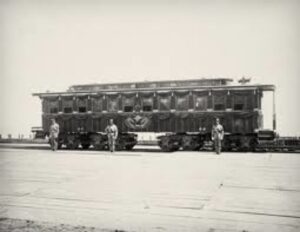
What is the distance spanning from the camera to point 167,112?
21891mm

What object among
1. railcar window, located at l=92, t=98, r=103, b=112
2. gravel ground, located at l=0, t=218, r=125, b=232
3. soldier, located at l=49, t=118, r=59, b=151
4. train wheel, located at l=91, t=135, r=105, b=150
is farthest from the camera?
railcar window, located at l=92, t=98, r=103, b=112

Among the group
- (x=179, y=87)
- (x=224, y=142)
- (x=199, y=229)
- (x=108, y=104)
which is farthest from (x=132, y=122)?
(x=199, y=229)

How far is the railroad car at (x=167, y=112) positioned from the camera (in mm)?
20672

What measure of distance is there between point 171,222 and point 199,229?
Result: 59 centimetres

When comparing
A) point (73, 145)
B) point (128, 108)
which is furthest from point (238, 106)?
point (73, 145)

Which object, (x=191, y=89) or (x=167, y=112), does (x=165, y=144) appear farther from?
(x=191, y=89)

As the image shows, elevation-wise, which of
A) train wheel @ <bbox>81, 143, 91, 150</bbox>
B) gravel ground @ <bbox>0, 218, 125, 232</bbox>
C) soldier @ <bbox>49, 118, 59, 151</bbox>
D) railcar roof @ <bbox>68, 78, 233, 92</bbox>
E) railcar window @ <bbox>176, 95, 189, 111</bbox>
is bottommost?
gravel ground @ <bbox>0, 218, 125, 232</bbox>

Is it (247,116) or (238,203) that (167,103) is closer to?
(247,116)

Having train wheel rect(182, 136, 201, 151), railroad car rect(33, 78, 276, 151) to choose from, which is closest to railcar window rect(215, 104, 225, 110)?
railroad car rect(33, 78, 276, 151)

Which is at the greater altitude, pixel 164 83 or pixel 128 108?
pixel 164 83

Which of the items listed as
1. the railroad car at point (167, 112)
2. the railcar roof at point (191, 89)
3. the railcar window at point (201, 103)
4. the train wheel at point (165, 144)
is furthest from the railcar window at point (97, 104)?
the railcar window at point (201, 103)

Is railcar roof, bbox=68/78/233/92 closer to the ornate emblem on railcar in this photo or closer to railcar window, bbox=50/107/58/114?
the ornate emblem on railcar

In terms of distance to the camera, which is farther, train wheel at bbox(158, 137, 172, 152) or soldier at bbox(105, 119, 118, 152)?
train wheel at bbox(158, 137, 172, 152)

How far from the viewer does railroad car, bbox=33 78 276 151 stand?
20.7m
